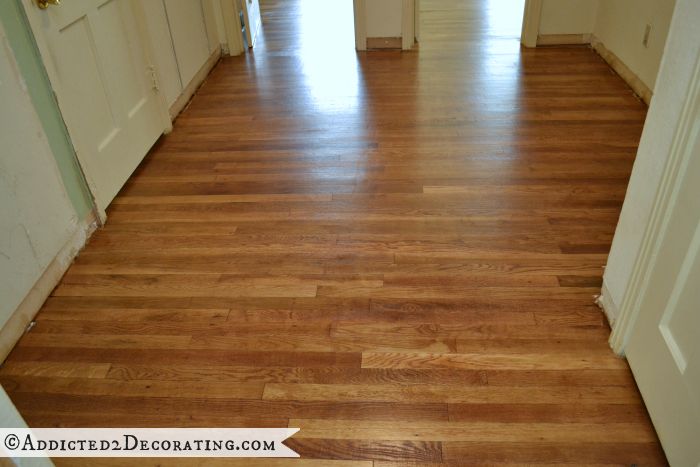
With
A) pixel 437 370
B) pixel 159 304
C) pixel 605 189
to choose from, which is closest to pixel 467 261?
pixel 437 370

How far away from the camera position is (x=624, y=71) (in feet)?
12.1

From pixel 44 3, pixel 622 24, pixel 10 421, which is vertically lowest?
pixel 622 24

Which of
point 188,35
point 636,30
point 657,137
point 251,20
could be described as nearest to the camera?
point 657,137

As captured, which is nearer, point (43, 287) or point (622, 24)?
point (43, 287)

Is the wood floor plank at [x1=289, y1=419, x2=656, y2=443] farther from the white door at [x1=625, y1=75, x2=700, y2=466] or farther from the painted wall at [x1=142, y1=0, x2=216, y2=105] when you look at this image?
the painted wall at [x1=142, y1=0, x2=216, y2=105]

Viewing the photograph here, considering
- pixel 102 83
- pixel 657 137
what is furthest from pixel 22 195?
pixel 657 137

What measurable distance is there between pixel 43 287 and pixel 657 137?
2144 mm

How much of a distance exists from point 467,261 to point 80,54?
1899mm

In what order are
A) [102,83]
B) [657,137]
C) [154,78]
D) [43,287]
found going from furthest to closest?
[154,78]
[102,83]
[43,287]
[657,137]

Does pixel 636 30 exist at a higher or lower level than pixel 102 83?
lower

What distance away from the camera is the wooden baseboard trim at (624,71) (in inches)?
132

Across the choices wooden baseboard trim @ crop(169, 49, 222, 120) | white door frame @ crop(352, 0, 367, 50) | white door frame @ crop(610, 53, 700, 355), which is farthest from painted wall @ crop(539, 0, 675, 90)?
wooden baseboard trim @ crop(169, 49, 222, 120)

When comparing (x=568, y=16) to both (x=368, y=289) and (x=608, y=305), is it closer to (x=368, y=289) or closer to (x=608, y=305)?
(x=608, y=305)

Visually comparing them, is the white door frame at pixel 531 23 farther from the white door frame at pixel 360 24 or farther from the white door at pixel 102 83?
the white door at pixel 102 83
